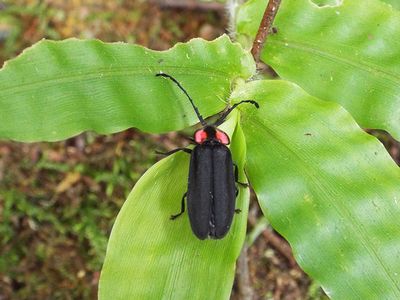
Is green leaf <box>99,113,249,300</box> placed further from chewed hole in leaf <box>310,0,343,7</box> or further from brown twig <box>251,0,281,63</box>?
chewed hole in leaf <box>310,0,343,7</box>

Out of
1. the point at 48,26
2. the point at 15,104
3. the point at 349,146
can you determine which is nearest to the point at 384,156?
the point at 349,146

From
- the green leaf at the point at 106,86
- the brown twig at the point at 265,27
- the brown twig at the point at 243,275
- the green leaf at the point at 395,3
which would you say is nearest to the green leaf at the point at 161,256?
the green leaf at the point at 106,86

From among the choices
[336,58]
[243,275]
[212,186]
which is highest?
[336,58]

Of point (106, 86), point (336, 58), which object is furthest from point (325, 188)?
point (106, 86)

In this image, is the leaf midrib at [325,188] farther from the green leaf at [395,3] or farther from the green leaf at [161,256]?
the green leaf at [395,3]

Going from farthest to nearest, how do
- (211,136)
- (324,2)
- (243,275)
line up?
(243,275), (324,2), (211,136)

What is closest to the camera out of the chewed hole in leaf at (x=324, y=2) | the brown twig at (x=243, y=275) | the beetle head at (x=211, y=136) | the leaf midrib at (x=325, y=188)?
the leaf midrib at (x=325, y=188)

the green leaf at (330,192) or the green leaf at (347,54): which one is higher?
the green leaf at (347,54)

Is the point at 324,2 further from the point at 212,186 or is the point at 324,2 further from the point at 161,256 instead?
the point at 161,256
